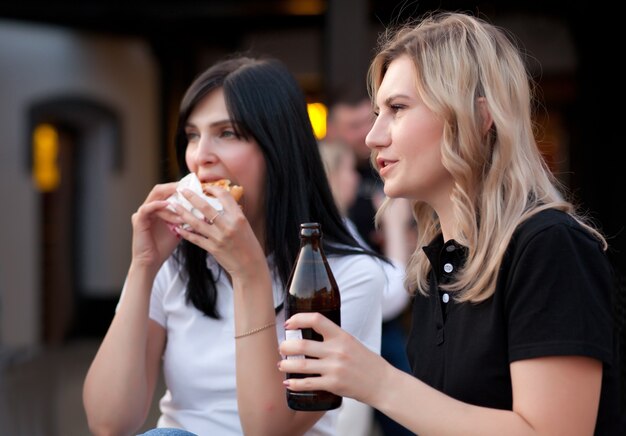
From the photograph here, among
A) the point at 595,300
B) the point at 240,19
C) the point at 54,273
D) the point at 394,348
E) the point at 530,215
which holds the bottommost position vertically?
the point at 54,273

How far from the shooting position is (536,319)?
61.5 inches

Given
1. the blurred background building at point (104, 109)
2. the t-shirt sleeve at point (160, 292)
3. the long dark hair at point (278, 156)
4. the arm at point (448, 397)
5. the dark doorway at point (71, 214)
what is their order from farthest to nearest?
the dark doorway at point (71, 214), the blurred background building at point (104, 109), the t-shirt sleeve at point (160, 292), the long dark hair at point (278, 156), the arm at point (448, 397)

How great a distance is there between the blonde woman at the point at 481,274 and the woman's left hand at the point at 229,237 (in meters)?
0.35

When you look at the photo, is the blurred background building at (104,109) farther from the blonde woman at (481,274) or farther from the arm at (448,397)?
the arm at (448,397)

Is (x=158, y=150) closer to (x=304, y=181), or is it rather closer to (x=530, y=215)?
(x=304, y=181)

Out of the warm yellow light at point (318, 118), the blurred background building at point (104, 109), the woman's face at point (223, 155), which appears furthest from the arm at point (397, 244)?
the blurred background building at point (104, 109)

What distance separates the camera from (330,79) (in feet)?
20.4

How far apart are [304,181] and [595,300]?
41.8 inches

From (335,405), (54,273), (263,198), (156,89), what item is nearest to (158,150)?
(156,89)

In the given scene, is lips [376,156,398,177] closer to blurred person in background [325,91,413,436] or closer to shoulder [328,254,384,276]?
shoulder [328,254,384,276]

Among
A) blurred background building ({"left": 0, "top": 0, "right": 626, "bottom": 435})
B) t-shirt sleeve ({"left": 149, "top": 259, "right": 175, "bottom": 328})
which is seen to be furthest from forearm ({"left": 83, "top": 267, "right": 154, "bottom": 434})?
blurred background building ({"left": 0, "top": 0, "right": 626, "bottom": 435})

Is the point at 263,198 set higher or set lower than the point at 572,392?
higher

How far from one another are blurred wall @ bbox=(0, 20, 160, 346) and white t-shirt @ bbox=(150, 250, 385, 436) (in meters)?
7.61

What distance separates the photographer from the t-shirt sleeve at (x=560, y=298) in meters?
1.54
